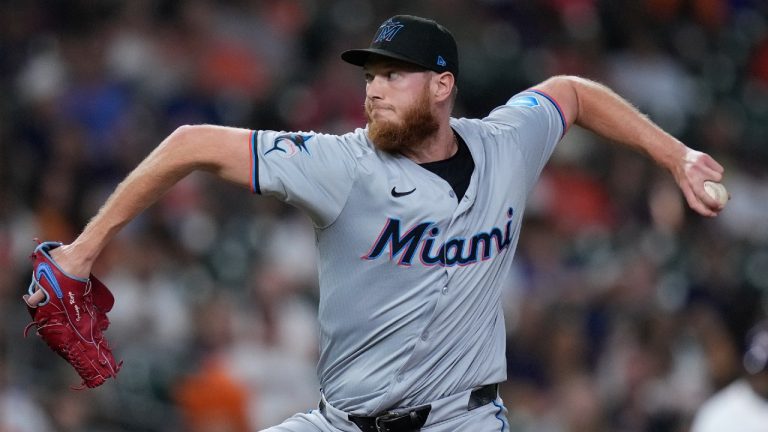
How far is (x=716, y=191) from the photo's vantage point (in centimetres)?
407

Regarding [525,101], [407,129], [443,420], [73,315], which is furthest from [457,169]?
[73,315]

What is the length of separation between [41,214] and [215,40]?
2201mm

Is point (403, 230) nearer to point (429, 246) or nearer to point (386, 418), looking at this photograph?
point (429, 246)

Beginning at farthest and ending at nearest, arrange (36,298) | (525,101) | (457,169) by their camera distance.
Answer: (525,101) < (457,169) < (36,298)

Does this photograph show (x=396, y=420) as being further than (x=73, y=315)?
Yes

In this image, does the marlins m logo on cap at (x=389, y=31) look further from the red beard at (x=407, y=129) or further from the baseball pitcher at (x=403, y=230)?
the red beard at (x=407, y=129)

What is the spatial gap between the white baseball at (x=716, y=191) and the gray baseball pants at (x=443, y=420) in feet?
3.24

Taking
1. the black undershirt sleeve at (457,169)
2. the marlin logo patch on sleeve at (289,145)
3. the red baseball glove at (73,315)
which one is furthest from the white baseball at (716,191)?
the red baseball glove at (73,315)

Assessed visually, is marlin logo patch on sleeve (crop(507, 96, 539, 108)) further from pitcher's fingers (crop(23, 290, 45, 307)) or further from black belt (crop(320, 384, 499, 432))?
pitcher's fingers (crop(23, 290, 45, 307))

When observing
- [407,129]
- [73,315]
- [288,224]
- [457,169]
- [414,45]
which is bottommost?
[288,224]

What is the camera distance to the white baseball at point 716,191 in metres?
4.05

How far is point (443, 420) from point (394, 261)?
54cm

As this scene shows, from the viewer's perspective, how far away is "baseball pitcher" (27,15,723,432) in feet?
12.8

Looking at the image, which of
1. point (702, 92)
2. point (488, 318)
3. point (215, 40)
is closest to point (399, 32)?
point (488, 318)
